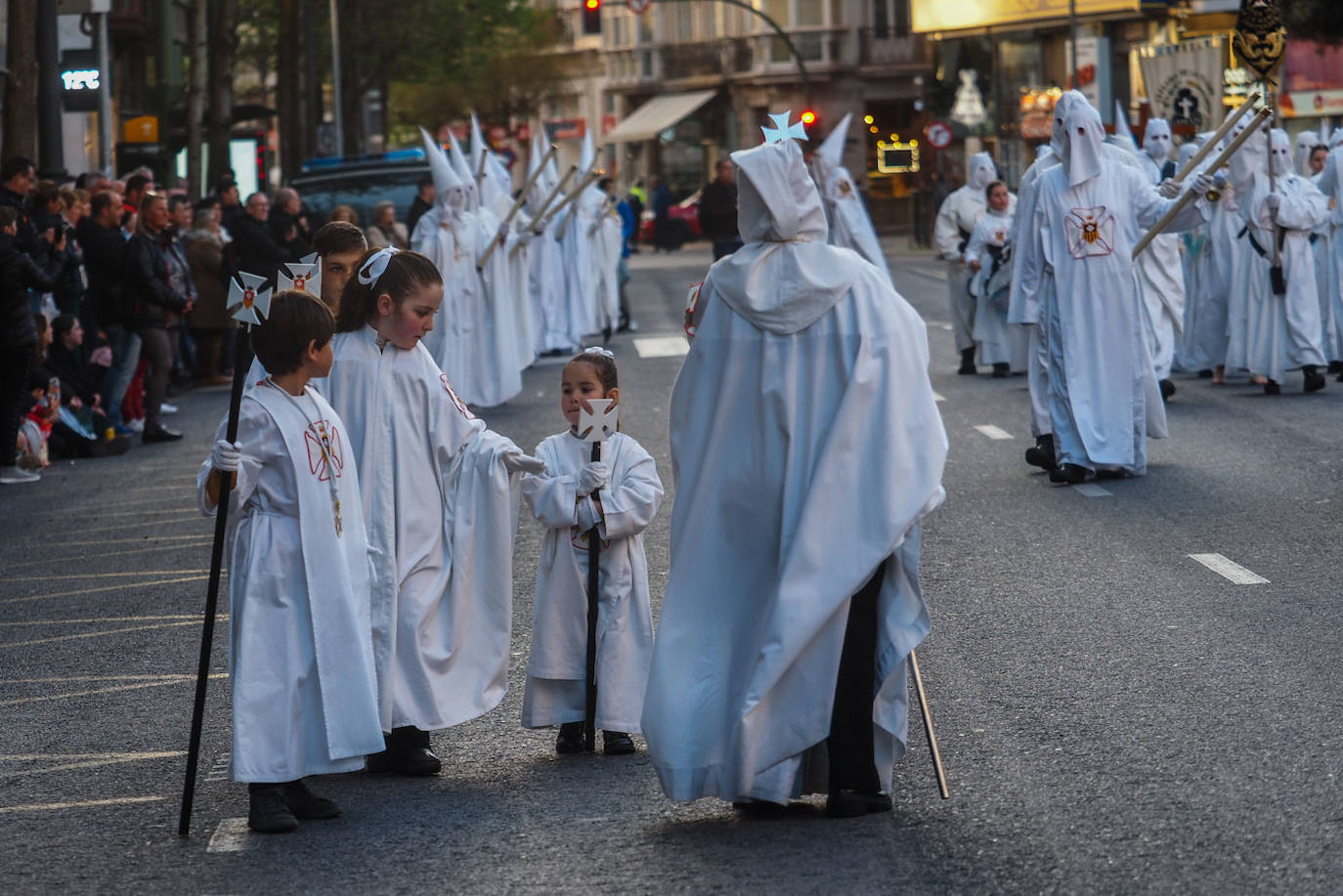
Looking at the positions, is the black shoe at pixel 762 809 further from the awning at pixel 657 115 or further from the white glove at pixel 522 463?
the awning at pixel 657 115

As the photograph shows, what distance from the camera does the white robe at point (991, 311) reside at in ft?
63.9

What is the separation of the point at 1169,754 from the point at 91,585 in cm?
593

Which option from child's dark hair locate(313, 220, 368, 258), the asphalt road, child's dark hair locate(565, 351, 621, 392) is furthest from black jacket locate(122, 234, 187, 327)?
child's dark hair locate(565, 351, 621, 392)

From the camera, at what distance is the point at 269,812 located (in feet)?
19.2

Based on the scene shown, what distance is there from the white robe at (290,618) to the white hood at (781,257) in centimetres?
117

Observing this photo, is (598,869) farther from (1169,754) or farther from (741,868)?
(1169,754)

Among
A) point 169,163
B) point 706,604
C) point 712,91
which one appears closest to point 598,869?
point 706,604

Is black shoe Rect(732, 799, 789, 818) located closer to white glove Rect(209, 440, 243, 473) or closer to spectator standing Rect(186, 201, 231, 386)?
white glove Rect(209, 440, 243, 473)

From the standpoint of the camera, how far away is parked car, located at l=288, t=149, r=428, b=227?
24625mm

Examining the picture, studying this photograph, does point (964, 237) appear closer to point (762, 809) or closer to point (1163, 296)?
point (1163, 296)

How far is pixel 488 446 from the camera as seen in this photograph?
655cm

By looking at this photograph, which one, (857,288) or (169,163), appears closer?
(857,288)

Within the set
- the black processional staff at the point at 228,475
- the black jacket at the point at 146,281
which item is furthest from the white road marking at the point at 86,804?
the black jacket at the point at 146,281

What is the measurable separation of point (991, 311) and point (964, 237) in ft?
6.82
